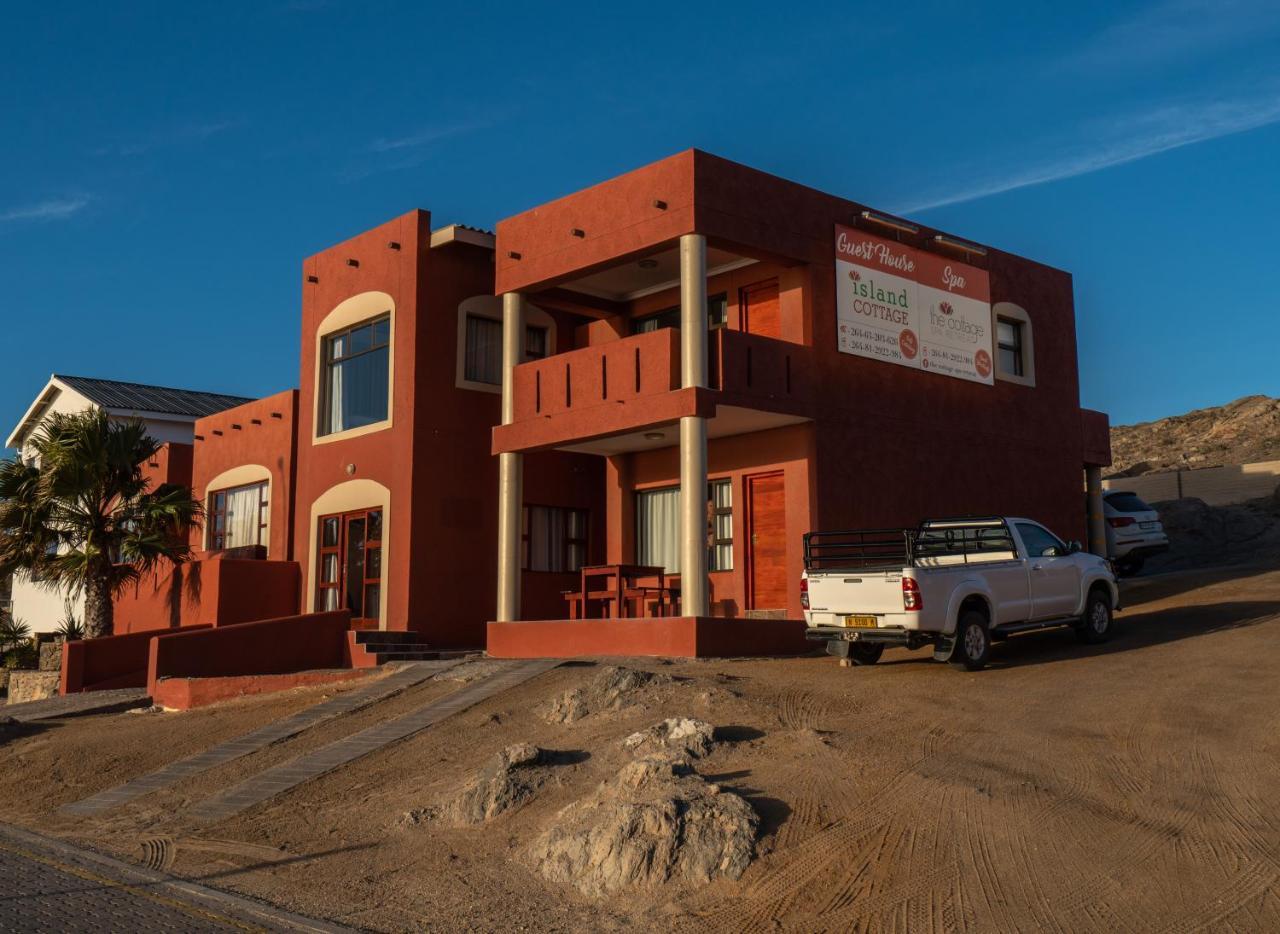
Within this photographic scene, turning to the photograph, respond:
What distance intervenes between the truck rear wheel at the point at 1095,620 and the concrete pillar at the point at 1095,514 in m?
8.12


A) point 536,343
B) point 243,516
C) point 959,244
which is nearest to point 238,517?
point 243,516

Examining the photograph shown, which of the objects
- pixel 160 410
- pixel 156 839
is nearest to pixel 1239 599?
pixel 156 839

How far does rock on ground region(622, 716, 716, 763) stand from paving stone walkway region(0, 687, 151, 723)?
11.3m

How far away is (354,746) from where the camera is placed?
12.9 metres

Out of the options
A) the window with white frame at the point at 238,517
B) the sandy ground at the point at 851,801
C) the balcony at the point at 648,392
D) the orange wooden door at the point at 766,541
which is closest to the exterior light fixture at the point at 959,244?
the balcony at the point at 648,392

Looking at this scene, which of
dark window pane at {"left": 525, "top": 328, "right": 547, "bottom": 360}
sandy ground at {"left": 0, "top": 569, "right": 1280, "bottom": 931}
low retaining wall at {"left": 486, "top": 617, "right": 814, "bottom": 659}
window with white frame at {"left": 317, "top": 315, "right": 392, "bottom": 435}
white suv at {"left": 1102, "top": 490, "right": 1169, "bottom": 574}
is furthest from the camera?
white suv at {"left": 1102, "top": 490, "right": 1169, "bottom": 574}

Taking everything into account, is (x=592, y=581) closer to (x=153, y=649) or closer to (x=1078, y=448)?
(x=153, y=649)

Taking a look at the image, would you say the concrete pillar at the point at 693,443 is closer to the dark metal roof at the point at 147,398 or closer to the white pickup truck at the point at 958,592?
the white pickup truck at the point at 958,592

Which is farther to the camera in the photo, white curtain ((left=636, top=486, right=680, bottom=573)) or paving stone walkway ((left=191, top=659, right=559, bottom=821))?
white curtain ((left=636, top=486, right=680, bottom=573))

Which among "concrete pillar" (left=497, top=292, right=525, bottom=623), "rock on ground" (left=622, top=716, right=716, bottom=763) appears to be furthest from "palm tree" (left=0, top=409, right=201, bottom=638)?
"rock on ground" (left=622, top=716, right=716, bottom=763)

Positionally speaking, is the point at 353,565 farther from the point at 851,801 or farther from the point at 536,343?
the point at 851,801

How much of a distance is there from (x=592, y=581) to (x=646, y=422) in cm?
531

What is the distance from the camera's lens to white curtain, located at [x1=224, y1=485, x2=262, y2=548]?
27141mm

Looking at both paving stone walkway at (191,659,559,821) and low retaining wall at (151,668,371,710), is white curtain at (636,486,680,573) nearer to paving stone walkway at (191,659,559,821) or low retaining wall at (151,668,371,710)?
low retaining wall at (151,668,371,710)
